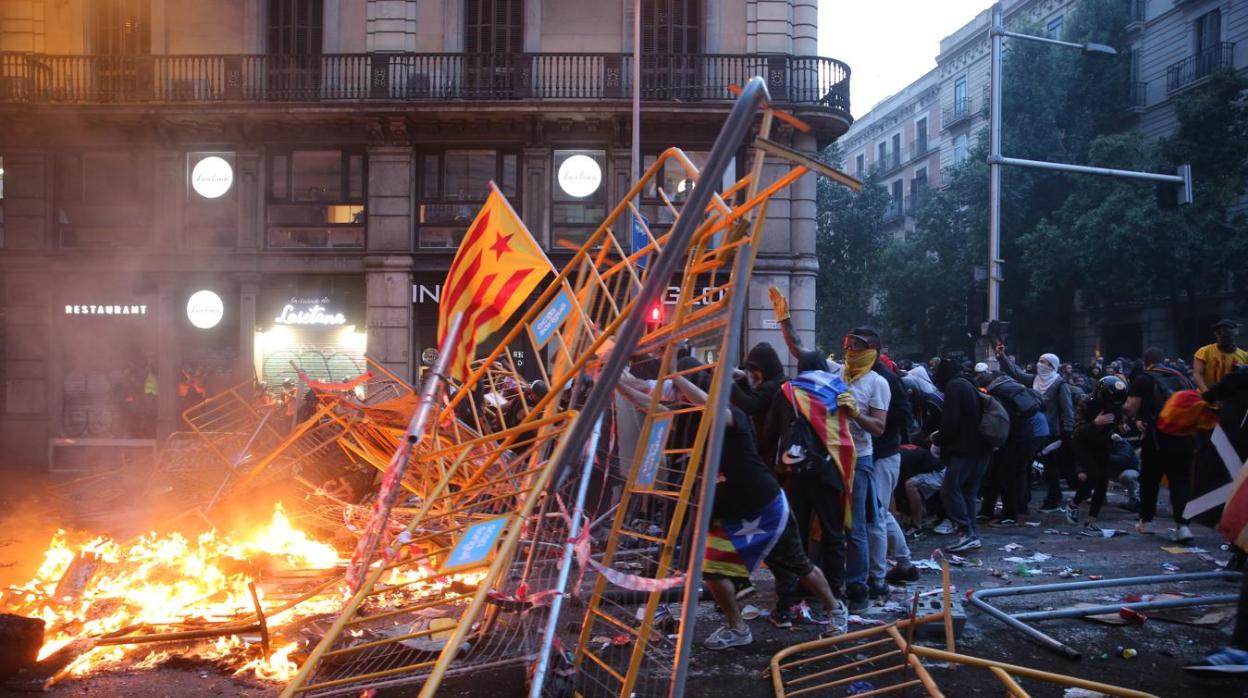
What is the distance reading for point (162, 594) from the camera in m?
6.25

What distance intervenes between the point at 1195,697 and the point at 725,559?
261 cm

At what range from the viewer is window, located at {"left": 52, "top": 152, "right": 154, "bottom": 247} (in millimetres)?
19203

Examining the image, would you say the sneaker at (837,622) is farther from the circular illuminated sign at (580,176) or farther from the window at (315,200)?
the window at (315,200)

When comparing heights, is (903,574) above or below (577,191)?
→ below

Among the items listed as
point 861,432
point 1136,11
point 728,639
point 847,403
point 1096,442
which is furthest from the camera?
point 1136,11

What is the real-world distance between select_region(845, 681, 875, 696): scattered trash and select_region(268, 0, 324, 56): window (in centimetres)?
1909

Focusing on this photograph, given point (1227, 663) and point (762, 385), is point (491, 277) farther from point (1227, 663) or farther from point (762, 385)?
point (1227, 663)

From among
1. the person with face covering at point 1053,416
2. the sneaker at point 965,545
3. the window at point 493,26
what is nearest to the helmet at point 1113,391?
the person with face covering at point 1053,416

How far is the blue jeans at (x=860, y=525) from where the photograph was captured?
6.32 metres

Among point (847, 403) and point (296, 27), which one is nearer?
point (847, 403)

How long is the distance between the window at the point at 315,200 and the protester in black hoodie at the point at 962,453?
14425mm

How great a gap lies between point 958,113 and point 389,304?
33414 mm

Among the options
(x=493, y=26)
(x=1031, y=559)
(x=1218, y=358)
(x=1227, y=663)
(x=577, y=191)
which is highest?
(x=493, y=26)

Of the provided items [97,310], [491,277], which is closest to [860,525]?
[491,277]
